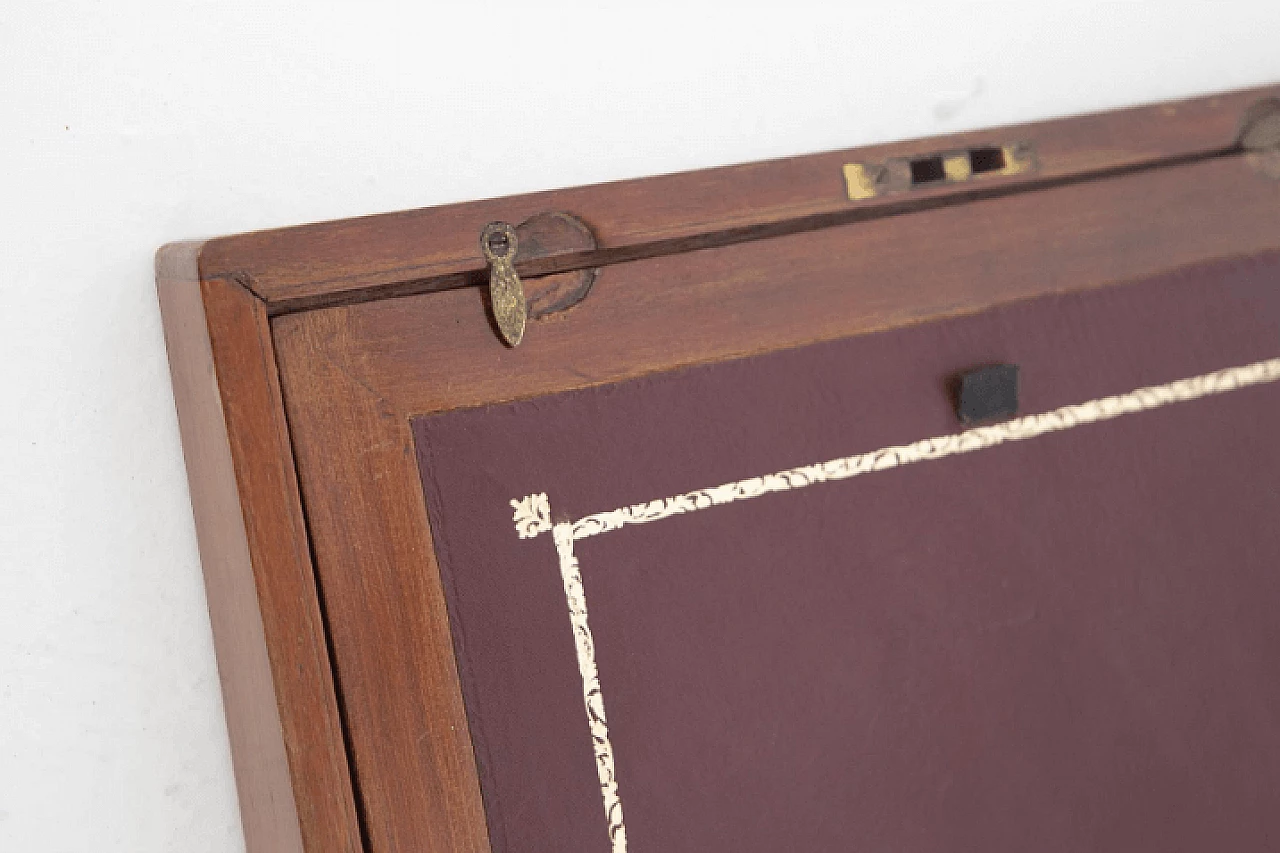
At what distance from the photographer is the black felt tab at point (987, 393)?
784 millimetres

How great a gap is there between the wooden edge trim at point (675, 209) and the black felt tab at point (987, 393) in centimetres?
12

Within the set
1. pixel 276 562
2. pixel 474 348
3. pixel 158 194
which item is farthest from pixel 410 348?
pixel 158 194

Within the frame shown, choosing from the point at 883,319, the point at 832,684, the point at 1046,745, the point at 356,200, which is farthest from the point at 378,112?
the point at 1046,745

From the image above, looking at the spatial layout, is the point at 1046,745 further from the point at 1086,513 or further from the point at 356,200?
the point at 356,200

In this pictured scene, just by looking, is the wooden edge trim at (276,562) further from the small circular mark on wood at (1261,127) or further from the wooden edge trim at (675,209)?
the small circular mark on wood at (1261,127)

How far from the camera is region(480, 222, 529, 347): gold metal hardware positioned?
0.70 meters

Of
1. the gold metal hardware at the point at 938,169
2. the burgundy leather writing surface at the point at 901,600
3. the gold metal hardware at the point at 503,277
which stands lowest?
the burgundy leather writing surface at the point at 901,600

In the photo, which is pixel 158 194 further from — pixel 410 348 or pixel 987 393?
pixel 987 393

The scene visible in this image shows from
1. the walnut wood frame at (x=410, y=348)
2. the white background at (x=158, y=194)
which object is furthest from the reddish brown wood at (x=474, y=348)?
the white background at (x=158, y=194)

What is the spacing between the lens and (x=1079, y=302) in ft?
2.67

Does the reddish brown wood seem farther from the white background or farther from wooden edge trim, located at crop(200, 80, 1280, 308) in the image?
the white background

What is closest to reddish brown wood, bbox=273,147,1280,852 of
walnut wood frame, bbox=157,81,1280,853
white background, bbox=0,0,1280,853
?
walnut wood frame, bbox=157,81,1280,853

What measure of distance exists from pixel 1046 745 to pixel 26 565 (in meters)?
0.69

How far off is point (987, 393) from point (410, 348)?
1.23 feet
